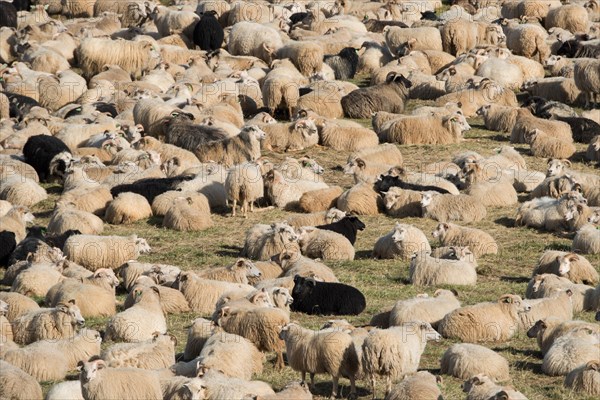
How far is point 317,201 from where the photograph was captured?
21031mm

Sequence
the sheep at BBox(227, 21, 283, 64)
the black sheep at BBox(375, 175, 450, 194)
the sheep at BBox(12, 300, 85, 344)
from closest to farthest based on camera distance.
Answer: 1. the sheep at BBox(12, 300, 85, 344)
2. the black sheep at BBox(375, 175, 450, 194)
3. the sheep at BBox(227, 21, 283, 64)

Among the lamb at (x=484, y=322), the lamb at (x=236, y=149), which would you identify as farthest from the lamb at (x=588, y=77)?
the lamb at (x=484, y=322)

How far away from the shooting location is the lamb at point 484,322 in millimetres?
14312

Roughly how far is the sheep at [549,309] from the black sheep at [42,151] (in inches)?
418

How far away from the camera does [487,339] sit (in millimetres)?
14391

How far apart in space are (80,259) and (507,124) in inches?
422

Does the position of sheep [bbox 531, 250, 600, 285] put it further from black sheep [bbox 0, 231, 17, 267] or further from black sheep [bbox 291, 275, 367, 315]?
black sheep [bbox 0, 231, 17, 267]

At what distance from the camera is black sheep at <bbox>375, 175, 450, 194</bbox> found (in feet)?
69.5

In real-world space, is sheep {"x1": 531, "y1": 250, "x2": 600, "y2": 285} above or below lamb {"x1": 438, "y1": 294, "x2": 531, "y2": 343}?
below

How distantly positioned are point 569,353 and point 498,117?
44.4 ft

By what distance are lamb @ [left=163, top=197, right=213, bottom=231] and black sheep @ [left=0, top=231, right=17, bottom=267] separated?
2440mm

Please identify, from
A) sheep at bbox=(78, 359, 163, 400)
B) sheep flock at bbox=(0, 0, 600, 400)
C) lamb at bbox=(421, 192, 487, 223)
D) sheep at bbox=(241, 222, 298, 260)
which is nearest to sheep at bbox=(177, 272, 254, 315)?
sheep flock at bbox=(0, 0, 600, 400)

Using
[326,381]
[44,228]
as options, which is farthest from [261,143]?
[326,381]

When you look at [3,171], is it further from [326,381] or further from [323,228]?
[326,381]
